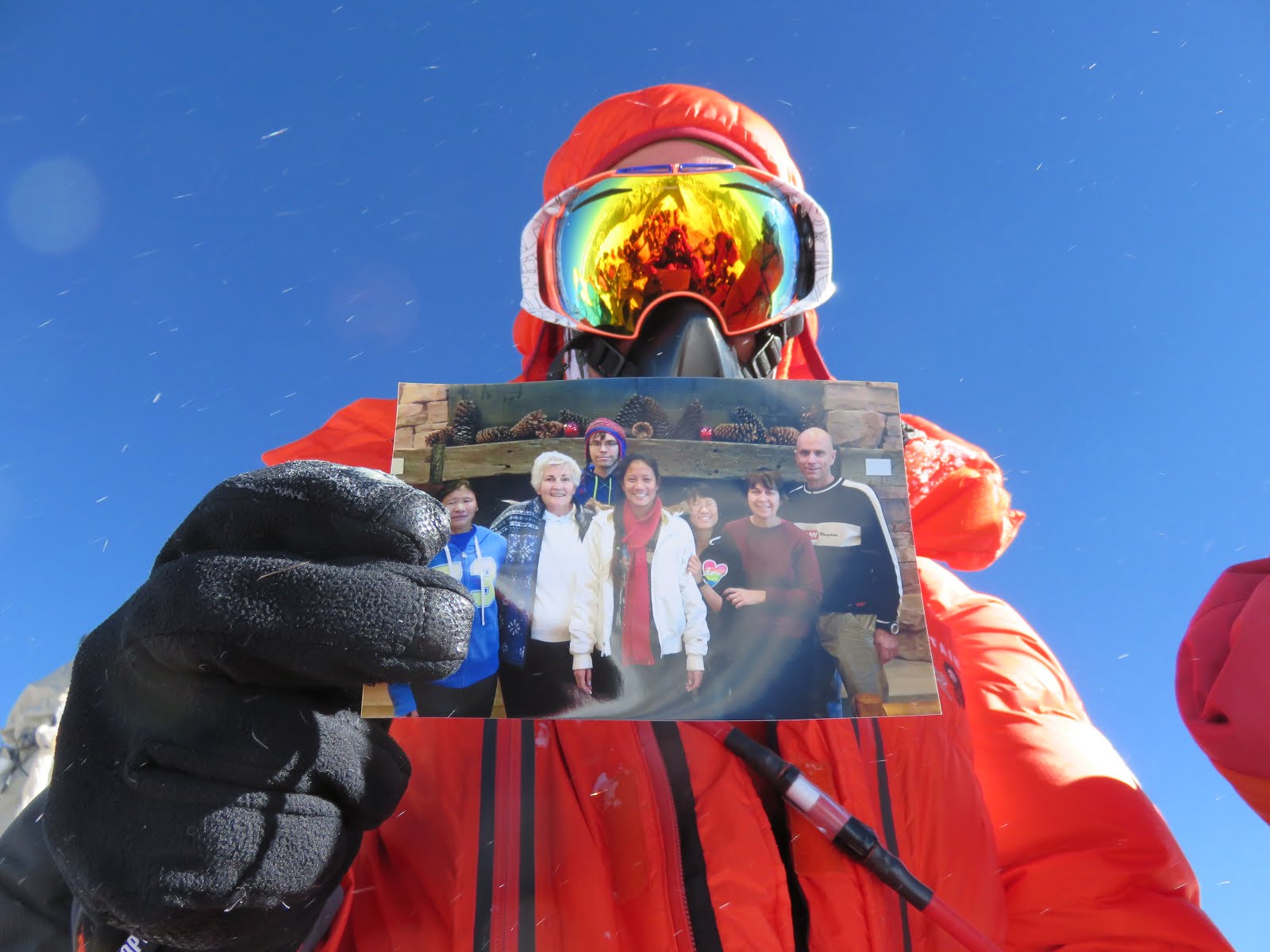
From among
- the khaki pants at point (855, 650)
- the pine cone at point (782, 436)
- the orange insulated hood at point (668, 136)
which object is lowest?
the khaki pants at point (855, 650)

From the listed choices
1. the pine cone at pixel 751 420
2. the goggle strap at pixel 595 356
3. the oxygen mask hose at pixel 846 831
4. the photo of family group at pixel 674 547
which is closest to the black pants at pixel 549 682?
the photo of family group at pixel 674 547

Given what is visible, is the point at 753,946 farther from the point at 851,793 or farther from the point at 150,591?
the point at 150,591

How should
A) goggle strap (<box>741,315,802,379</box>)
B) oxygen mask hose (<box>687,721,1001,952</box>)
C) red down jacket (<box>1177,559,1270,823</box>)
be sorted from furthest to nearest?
goggle strap (<box>741,315,802,379</box>) → oxygen mask hose (<box>687,721,1001,952</box>) → red down jacket (<box>1177,559,1270,823</box>)

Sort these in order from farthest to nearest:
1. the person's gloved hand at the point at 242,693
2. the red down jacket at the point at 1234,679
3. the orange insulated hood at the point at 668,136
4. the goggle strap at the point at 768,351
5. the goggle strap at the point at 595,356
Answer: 1. the orange insulated hood at the point at 668,136
2. the goggle strap at the point at 768,351
3. the goggle strap at the point at 595,356
4. the red down jacket at the point at 1234,679
5. the person's gloved hand at the point at 242,693

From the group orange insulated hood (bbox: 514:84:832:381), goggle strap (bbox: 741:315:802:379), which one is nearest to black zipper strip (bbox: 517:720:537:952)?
goggle strap (bbox: 741:315:802:379)

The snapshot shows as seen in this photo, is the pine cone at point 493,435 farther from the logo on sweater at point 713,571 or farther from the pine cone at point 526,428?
the logo on sweater at point 713,571

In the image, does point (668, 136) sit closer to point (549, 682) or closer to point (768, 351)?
point (768, 351)

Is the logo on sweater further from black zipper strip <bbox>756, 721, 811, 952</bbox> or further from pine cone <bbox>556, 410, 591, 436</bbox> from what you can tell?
black zipper strip <bbox>756, 721, 811, 952</bbox>
